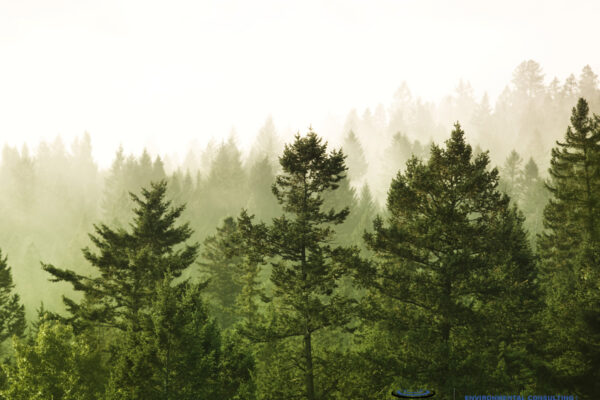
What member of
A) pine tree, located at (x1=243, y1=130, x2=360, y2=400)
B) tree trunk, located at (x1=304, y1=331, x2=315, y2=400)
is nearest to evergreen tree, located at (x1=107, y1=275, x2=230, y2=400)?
pine tree, located at (x1=243, y1=130, x2=360, y2=400)

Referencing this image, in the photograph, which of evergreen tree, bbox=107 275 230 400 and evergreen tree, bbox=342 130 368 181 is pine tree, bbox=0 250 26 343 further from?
evergreen tree, bbox=342 130 368 181

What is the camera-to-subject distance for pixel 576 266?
2366 cm

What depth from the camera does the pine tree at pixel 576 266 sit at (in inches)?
674

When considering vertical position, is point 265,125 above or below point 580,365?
above

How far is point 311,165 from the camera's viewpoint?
1942 centimetres

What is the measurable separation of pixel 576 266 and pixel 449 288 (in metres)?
12.8

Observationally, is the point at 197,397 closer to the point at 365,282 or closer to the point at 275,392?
the point at 275,392

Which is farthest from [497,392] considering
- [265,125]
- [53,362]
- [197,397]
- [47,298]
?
[265,125]

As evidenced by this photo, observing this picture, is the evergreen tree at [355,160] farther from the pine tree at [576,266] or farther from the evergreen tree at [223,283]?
the pine tree at [576,266]

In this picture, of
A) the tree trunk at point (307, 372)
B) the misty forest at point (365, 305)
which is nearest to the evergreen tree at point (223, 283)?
the misty forest at point (365, 305)

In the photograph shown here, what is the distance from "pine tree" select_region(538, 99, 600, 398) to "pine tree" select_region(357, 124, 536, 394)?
227 centimetres

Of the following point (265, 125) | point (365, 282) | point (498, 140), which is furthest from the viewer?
point (498, 140)

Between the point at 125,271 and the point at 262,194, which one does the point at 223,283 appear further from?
the point at 262,194

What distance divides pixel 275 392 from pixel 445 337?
27.2 ft
